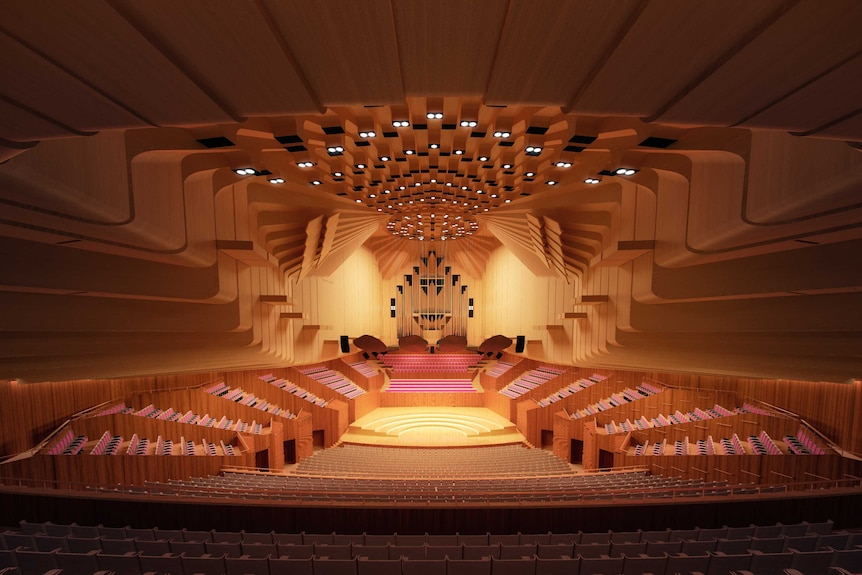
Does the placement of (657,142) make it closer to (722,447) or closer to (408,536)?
(408,536)

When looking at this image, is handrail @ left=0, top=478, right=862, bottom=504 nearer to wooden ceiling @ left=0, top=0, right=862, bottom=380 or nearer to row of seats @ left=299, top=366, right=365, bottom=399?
wooden ceiling @ left=0, top=0, right=862, bottom=380

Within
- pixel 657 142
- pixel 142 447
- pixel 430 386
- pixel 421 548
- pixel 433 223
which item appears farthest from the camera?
pixel 430 386

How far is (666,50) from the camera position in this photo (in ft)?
4.74

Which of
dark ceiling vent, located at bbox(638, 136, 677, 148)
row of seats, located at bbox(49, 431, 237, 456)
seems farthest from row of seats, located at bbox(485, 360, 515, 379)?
dark ceiling vent, located at bbox(638, 136, 677, 148)

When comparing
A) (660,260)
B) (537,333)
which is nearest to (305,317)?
(537,333)

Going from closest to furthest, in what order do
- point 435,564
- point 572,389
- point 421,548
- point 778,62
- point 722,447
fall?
point 778,62 → point 435,564 → point 421,548 → point 722,447 → point 572,389

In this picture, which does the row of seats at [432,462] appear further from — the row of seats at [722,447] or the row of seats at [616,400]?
the row of seats at [722,447]

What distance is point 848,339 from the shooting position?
17.6ft

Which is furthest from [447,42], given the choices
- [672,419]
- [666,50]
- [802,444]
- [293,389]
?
[293,389]

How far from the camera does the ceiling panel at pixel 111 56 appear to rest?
120cm

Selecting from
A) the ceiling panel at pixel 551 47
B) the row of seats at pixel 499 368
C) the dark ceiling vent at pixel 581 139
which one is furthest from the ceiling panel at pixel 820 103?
the row of seats at pixel 499 368

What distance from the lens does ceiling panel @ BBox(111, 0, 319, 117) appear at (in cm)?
130

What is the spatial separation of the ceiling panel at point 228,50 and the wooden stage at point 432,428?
41.0 feet

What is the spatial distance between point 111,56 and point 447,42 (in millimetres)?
1356
